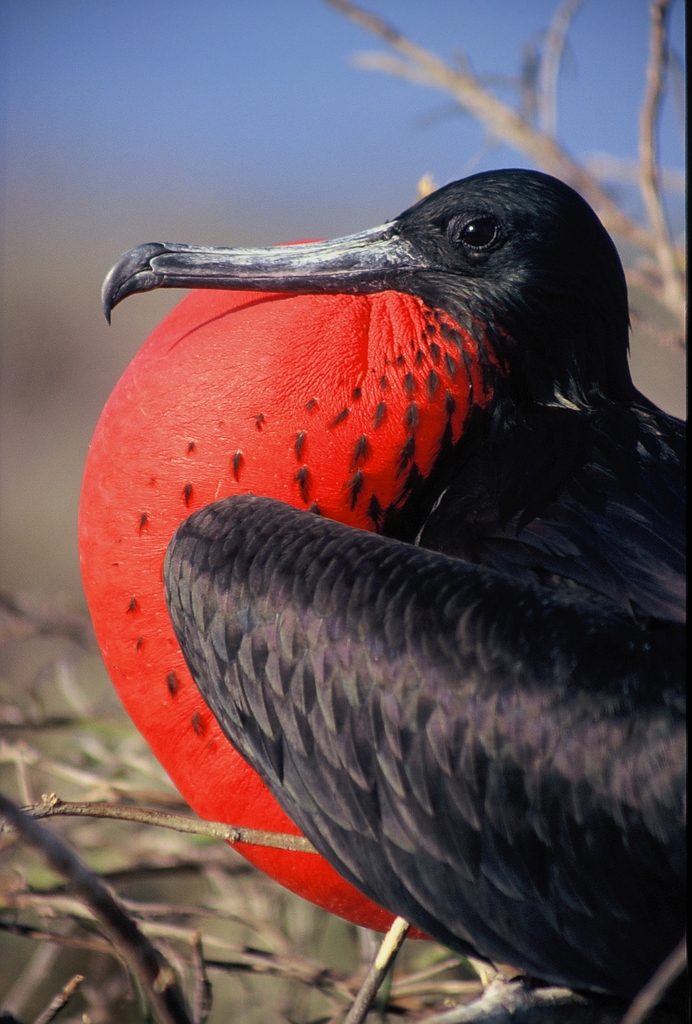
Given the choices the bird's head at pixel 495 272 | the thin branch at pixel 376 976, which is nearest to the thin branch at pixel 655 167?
the bird's head at pixel 495 272

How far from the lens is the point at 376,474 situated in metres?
1.14

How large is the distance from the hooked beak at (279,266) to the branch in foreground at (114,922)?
28.5 inches

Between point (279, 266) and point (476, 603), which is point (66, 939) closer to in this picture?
point (476, 603)

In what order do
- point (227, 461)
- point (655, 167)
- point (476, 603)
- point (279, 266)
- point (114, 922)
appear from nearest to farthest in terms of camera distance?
point (114, 922) → point (476, 603) → point (227, 461) → point (279, 266) → point (655, 167)

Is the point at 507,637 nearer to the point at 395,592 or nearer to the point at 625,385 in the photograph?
the point at 395,592

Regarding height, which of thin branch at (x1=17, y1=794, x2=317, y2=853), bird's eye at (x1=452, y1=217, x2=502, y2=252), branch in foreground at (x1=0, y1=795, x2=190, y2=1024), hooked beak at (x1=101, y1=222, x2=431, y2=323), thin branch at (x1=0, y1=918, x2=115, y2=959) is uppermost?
bird's eye at (x1=452, y1=217, x2=502, y2=252)

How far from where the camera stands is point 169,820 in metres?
1.04

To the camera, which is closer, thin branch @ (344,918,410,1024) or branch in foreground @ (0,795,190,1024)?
branch in foreground @ (0,795,190,1024)

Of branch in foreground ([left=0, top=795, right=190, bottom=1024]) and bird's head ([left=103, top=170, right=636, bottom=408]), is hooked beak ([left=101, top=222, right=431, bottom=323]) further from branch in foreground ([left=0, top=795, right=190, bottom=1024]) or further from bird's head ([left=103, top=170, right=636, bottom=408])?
branch in foreground ([left=0, top=795, right=190, bottom=1024])

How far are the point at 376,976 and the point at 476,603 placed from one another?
1.33ft

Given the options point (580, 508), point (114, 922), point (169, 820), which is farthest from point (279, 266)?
point (114, 922)

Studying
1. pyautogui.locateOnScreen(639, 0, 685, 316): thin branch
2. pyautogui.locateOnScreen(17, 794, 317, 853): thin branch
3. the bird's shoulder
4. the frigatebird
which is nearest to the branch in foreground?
pyautogui.locateOnScreen(17, 794, 317, 853): thin branch

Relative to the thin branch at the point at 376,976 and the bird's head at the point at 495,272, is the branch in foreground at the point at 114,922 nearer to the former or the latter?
the thin branch at the point at 376,976

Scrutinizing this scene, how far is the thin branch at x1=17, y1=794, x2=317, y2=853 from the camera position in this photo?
97cm
